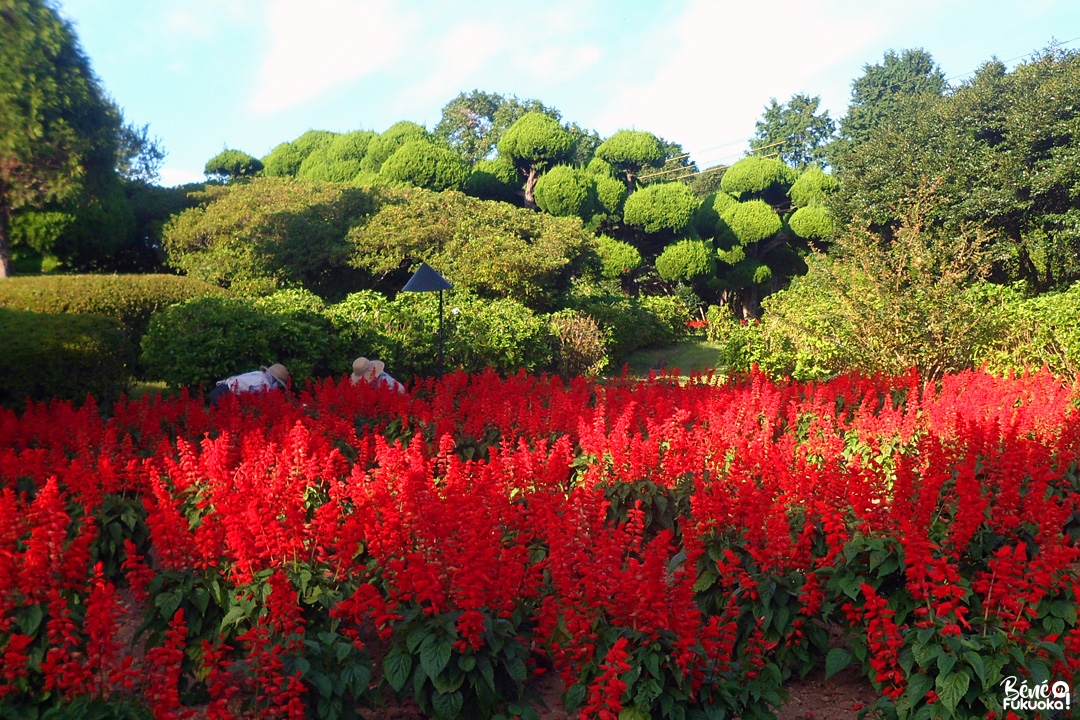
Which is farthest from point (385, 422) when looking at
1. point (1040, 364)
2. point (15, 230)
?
point (15, 230)

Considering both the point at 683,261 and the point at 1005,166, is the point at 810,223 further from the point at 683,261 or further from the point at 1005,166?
the point at 1005,166

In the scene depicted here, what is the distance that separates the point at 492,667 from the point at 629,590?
591 millimetres

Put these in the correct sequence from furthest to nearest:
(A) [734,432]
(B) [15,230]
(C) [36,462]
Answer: (B) [15,230], (A) [734,432], (C) [36,462]

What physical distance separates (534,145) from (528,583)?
21.1 m

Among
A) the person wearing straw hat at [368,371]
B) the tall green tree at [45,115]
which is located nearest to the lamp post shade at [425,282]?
the person wearing straw hat at [368,371]

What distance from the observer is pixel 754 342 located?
13.0 m

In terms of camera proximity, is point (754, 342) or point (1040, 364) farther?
point (754, 342)

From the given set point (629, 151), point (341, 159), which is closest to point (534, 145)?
point (629, 151)

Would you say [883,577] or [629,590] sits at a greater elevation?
[629,590]

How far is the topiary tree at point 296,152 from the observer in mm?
27141

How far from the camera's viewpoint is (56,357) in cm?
888

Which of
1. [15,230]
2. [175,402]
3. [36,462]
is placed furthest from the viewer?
[15,230]

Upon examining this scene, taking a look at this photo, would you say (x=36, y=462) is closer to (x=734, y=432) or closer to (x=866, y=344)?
(x=734, y=432)

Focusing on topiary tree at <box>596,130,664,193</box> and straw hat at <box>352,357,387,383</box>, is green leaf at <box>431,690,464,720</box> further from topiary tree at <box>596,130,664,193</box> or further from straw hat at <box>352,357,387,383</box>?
topiary tree at <box>596,130,664,193</box>
